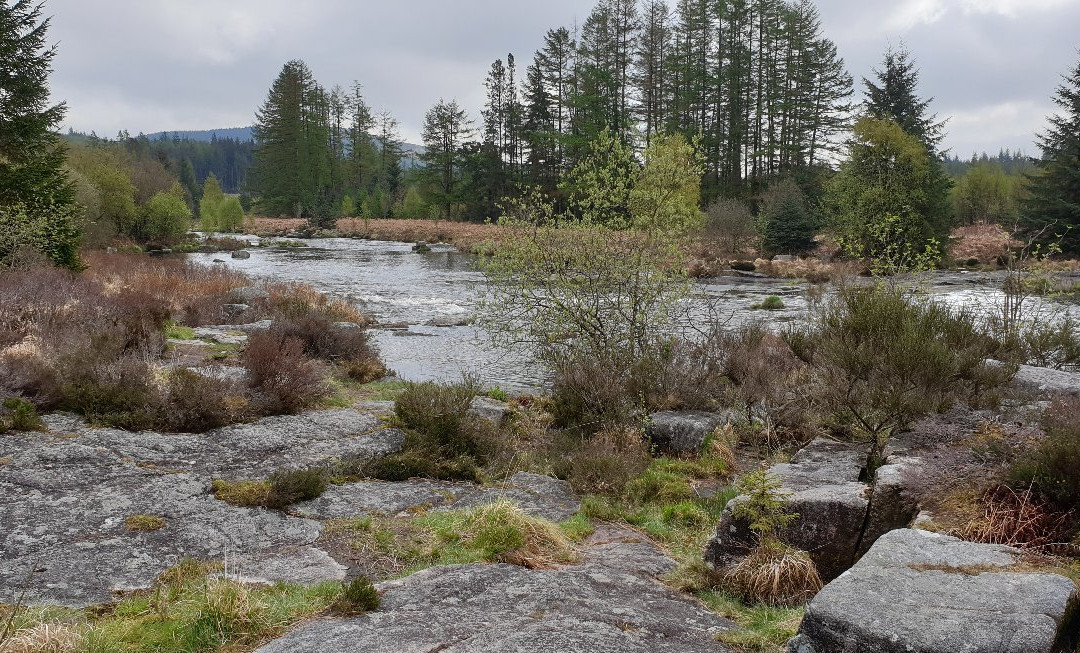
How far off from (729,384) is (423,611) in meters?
7.79

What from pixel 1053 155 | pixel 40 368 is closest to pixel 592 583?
pixel 40 368

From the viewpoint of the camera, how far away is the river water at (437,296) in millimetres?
14617

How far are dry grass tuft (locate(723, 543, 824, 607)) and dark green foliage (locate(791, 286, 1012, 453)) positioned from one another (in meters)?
2.31

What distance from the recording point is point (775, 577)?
4.60m

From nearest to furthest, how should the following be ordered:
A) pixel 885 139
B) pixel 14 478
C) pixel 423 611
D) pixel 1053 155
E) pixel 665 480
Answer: pixel 423 611, pixel 14 478, pixel 665 480, pixel 885 139, pixel 1053 155

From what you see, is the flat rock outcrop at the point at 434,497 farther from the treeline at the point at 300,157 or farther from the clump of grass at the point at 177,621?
the treeline at the point at 300,157

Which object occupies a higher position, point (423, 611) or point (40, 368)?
point (40, 368)

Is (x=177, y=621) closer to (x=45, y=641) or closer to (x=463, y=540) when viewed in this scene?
(x=45, y=641)

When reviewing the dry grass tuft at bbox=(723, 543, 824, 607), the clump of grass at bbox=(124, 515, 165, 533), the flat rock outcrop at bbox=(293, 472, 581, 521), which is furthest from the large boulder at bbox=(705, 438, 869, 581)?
the clump of grass at bbox=(124, 515, 165, 533)

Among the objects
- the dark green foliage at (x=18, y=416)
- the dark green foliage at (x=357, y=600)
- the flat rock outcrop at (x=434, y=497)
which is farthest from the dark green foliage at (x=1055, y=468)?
the dark green foliage at (x=18, y=416)

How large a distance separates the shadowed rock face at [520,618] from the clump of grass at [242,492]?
7.95 feet

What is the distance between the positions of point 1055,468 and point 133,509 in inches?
259

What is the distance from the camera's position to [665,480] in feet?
25.3

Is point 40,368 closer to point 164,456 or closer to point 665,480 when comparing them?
point 164,456
